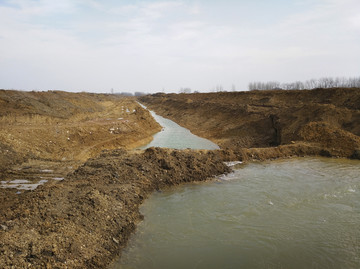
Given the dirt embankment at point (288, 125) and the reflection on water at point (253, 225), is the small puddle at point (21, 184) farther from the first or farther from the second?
the dirt embankment at point (288, 125)

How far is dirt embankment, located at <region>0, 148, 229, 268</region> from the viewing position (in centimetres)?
523

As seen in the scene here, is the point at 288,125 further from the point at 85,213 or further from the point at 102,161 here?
the point at 85,213

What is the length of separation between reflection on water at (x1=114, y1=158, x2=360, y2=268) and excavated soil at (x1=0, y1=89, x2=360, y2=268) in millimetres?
816

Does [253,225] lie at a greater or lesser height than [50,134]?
lesser

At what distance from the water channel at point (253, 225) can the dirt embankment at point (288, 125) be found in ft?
12.6

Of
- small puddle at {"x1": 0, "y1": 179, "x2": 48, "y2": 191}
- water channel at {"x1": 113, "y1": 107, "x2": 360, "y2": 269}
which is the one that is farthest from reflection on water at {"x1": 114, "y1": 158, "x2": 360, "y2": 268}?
small puddle at {"x1": 0, "y1": 179, "x2": 48, "y2": 191}

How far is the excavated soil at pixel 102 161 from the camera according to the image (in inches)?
227

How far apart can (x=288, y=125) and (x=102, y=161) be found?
14941 mm

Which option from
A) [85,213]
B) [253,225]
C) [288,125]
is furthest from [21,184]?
[288,125]

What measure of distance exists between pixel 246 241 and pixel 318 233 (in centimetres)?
228

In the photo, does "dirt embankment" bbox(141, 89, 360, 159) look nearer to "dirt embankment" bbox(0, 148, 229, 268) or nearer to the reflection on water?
the reflection on water

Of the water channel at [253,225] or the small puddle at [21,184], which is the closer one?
the water channel at [253,225]

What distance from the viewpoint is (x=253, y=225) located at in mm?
7617

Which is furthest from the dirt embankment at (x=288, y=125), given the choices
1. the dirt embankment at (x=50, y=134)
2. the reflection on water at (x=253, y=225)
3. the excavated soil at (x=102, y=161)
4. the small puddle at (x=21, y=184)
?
the small puddle at (x=21, y=184)
